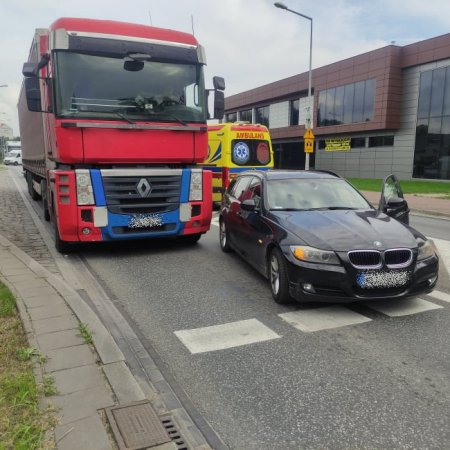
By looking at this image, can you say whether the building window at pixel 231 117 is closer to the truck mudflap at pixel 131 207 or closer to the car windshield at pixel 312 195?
the truck mudflap at pixel 131 207

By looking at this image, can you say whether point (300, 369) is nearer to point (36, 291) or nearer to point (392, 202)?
point (36, 291)

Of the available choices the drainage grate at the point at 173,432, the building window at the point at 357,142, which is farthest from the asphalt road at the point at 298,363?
the building window at the point at 357,142

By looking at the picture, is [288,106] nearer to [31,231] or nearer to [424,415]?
[31,231]

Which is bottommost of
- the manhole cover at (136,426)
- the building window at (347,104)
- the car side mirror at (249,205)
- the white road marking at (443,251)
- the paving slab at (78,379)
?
the white road marking at (443,251)

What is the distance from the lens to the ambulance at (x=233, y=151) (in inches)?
546

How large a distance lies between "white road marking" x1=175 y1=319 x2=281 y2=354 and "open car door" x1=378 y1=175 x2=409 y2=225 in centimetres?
295

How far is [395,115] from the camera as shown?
1336 inches

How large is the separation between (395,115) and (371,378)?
3370cm

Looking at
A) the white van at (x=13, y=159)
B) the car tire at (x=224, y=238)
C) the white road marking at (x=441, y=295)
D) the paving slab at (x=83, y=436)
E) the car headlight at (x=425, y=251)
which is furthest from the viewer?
the white van at (x=13, y=159)

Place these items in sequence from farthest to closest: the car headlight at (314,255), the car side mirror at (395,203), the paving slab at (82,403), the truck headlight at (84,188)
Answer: the truck headlight at (84,188) < the car side mirror at (395,203) < the car headlight at (314,255) < the paving slab at (82,403)

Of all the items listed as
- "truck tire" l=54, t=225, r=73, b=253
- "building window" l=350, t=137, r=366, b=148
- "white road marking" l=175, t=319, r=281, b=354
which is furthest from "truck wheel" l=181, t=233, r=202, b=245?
"building window" l=350, t=137, r=366, b=148

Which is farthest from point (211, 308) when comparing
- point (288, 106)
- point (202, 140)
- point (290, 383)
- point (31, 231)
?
point (288, 106)

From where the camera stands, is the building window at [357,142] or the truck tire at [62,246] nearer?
the truck tire at [62,246]

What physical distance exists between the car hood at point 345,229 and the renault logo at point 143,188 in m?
2.70
